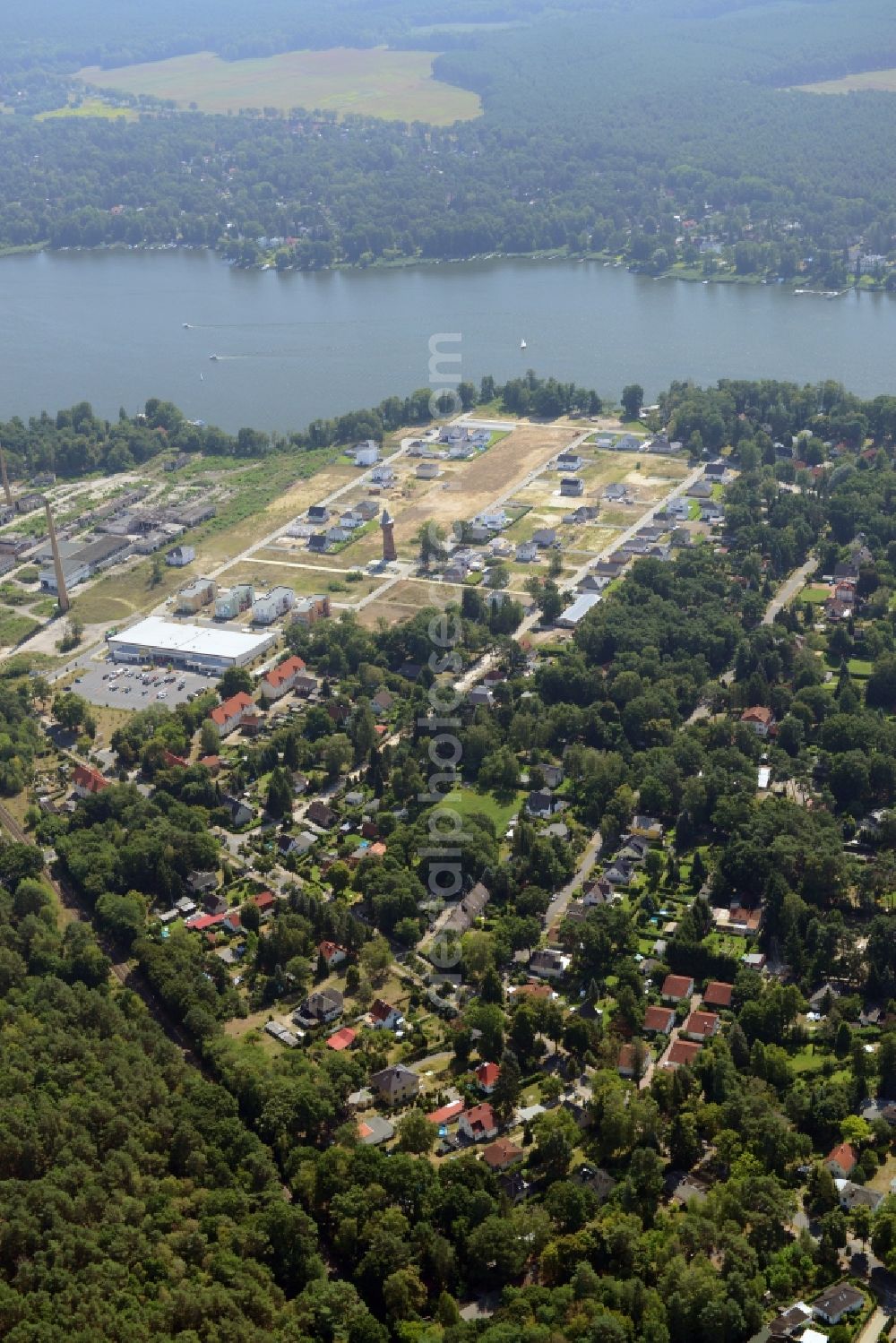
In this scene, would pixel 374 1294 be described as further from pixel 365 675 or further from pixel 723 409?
pixel 723 409

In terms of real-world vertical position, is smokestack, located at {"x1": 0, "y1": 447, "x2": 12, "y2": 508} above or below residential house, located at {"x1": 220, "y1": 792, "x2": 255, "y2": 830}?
above

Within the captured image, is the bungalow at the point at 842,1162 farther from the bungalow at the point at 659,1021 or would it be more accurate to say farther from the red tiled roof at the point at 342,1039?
the red tiled roof at the point at 342,1039

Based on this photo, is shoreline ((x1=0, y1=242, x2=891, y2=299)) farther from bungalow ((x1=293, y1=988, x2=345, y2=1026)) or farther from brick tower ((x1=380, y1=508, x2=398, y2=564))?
bungalow ((x1=293, y1=988, x2=345, y2=1026))

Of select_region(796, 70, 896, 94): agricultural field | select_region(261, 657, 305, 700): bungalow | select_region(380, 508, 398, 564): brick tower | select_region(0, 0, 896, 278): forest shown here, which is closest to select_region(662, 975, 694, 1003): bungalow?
select_region(261, 657, 305, 700): bungalow

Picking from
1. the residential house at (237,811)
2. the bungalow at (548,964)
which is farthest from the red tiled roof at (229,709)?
the bungalow at (548,964)

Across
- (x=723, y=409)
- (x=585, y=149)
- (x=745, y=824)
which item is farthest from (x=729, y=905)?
(x=585, y=149)

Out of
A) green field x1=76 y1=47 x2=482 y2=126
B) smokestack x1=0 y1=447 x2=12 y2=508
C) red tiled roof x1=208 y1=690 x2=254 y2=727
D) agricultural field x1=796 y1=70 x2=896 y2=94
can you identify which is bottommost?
red tiled roof x1=208 y1=690 x2=254 y2=727

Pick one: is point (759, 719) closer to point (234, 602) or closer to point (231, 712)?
point (231, 712)

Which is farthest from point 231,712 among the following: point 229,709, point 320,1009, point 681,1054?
point 681,1054
